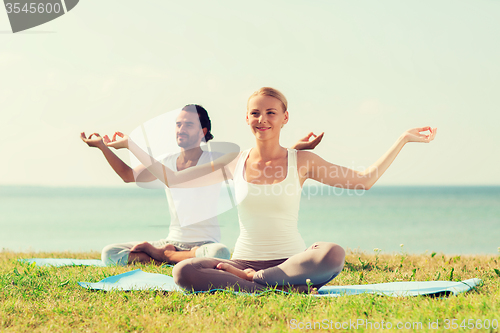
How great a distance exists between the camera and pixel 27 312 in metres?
3.23

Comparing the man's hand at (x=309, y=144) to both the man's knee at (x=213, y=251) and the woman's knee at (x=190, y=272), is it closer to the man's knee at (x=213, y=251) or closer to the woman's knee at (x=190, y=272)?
the woman's knee at (x=190, y=272)

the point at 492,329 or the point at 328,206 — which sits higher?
the point at 492,329

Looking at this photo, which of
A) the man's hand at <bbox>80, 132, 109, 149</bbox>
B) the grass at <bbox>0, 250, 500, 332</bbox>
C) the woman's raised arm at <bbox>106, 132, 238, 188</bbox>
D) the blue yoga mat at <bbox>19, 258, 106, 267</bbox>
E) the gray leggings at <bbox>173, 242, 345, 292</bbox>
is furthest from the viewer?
the blue yoga mat at <bbox>19, 258, 106, 267</bbox>

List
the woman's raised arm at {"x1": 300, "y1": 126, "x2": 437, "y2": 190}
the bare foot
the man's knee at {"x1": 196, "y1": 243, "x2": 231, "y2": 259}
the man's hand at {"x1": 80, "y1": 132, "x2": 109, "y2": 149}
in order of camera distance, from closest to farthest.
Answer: the bare foot, the woman's raised arm at {"x1": 300, "y1": 126, "x2": 437, "y2": 190}, the man's hand at {"x1": 80, "y1": 132, "x2": 109, "y2": 149}, the man's knee at {"x1": 196, "y1": 243, "x2": 231, "y2": 259}

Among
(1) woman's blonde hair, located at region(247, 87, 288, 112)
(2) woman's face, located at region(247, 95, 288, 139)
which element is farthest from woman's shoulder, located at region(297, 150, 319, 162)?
(1) woman's blonde hair, located at region(247, 87, 288, 112)

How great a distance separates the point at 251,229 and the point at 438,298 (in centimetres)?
162

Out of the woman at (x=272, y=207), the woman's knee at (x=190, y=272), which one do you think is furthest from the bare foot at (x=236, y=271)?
the woman's knee at (x=190, y=272)

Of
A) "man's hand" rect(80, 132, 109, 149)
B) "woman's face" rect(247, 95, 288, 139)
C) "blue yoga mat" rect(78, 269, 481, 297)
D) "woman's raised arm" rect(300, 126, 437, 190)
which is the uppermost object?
"man's hand" rect(80, 132, 109, 149)

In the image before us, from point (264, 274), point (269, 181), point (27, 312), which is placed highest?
point (269, 181)

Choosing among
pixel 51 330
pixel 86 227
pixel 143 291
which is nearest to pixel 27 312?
pixel 51 330

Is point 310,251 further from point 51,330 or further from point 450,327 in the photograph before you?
point 51,330

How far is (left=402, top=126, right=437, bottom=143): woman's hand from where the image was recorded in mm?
3807

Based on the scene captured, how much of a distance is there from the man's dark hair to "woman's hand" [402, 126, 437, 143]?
2903 millimetres

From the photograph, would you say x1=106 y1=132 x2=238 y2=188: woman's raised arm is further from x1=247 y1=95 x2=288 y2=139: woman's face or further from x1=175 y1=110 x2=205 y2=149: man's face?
x1=175 y1=110 x2=205 y2=149: man's face
